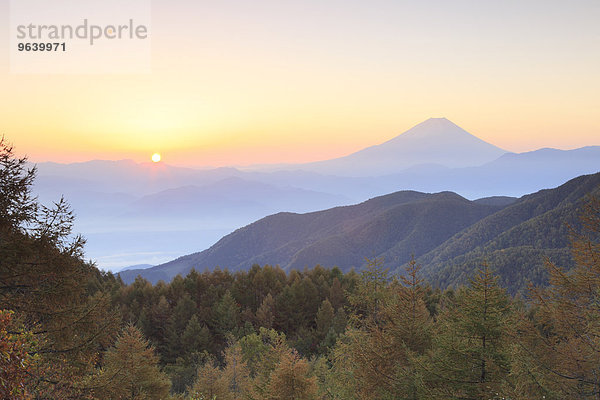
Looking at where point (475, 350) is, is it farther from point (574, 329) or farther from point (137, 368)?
point (137, 368)

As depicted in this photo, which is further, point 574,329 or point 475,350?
point 475,350

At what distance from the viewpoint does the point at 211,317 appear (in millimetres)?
65188

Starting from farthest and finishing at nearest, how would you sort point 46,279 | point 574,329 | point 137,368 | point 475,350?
1. point 137,368
2. point 475,350
3. point 574,329
4. point 46,279

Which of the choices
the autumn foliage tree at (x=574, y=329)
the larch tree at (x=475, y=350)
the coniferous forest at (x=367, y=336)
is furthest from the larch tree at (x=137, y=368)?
the autumn foliage tree at (x=574, y=329)

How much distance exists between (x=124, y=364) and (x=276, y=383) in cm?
874

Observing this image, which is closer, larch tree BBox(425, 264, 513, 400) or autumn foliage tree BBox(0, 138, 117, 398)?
autumn foliage tree BBox(0, 138, 117, 398)

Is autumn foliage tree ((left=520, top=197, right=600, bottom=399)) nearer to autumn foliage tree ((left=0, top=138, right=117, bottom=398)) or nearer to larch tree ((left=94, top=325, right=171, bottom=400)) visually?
autumn foliage tree ((left=0, top=138, right=117, bottom=398))

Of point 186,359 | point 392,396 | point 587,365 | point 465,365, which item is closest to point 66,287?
point 392,396

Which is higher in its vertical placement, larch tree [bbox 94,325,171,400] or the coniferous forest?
the coniferous forest

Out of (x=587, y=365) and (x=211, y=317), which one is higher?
(x=587, y=365)

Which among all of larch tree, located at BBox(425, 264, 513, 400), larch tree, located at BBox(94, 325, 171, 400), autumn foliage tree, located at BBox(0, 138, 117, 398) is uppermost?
autumn foliage tree, located at BBox(0, 138, 117, 398)

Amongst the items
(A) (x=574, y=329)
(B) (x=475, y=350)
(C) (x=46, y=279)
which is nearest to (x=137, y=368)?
(C) (x=46, y=279)

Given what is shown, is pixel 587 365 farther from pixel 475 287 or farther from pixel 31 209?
pixel 31 209

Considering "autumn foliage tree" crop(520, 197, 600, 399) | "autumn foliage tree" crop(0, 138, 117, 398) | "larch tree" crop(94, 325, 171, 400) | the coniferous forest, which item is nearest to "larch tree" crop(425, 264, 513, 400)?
the coniferous forest
